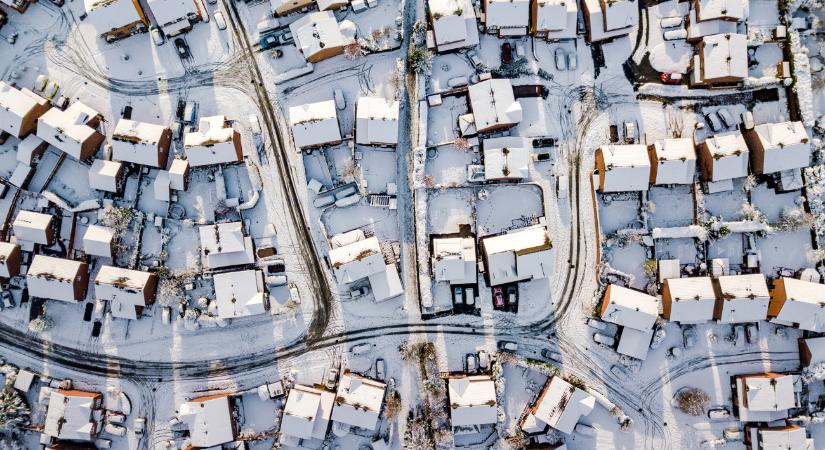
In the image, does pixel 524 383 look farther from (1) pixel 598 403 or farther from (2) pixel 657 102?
(2) pixel 657 102

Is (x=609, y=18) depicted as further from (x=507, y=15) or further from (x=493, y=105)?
(x=493, y=105)

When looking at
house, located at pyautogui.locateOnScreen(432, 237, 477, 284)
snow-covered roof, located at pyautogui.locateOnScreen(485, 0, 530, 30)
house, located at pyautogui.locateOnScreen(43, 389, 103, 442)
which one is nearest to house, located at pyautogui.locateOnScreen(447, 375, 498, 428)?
house, located at pyautogui.locateOnScreen(432, 237, 477, 284)

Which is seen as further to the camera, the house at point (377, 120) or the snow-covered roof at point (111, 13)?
the house at point (377, 120)

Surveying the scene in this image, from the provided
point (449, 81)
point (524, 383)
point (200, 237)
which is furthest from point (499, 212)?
point (200, 237)

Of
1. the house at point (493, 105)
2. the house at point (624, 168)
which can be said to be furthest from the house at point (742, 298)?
the house at point (493, 105)

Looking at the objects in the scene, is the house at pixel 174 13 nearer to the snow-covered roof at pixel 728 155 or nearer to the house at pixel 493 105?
the house at pixel 493 105

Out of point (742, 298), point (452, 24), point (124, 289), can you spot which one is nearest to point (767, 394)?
point (742, 298)

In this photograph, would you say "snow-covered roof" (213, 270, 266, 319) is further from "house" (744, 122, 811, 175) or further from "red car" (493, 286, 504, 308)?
"house" (744, 122, 811, 175)
